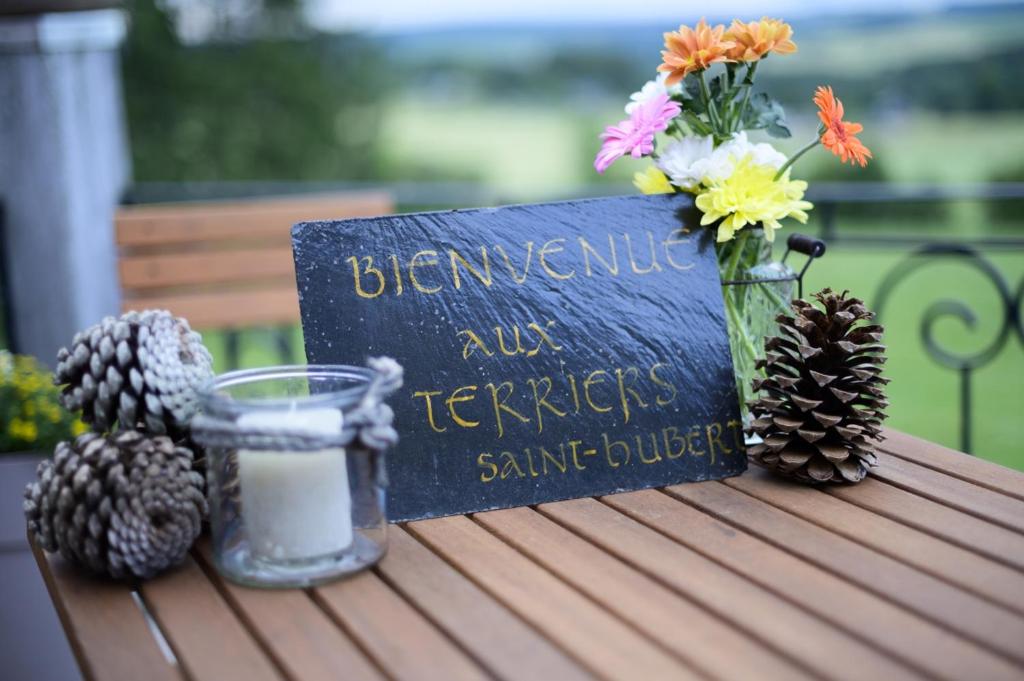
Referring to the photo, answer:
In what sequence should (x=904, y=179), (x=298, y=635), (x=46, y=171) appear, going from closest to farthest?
(x=298, y=635), (x=46, y=171), (x=904, y=179)

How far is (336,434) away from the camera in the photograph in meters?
0.95

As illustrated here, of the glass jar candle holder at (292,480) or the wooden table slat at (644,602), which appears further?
the glass jar candle holder at (292,480)

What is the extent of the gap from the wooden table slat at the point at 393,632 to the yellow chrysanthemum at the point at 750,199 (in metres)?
0.64

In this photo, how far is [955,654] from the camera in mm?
814

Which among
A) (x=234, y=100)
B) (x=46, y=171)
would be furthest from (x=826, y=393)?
(x=234, y=100)

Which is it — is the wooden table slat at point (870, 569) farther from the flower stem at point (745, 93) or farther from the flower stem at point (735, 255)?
the flower stem at point (745, 93)

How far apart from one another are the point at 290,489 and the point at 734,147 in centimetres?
72

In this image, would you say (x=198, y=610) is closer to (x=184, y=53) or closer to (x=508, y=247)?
(x=508, y=247)

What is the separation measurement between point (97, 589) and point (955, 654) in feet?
2.55

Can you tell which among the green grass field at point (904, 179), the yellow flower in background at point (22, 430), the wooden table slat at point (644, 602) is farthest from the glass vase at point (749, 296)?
the green grass field at point (904, 179)

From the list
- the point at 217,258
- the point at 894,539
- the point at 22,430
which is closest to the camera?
the point at 894,539

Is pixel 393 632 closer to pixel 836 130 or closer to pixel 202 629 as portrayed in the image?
pixel 202 629

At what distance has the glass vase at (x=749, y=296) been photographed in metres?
1.35

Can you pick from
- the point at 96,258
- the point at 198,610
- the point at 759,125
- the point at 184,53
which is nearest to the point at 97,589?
the point at 198,610
